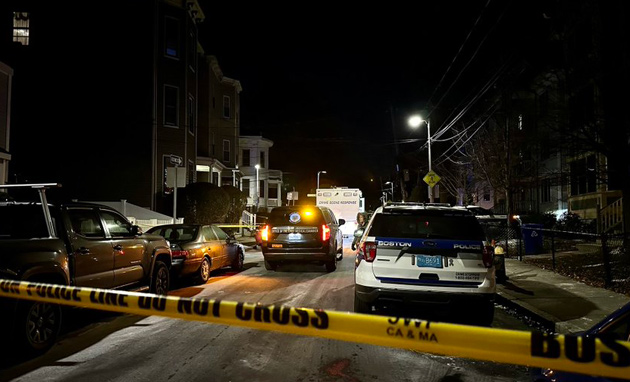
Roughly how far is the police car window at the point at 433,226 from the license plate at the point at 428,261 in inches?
12.8

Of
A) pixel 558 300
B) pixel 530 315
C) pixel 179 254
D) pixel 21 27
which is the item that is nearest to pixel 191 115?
pixel 21 27

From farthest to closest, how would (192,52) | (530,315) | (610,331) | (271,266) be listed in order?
(192,52) → (271,266) → (530,315) → (610,331)

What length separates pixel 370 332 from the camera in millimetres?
2828

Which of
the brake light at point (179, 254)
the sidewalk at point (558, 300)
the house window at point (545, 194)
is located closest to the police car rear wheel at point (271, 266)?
the brake light at point (179, 254)

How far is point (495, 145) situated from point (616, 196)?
18.7 feet

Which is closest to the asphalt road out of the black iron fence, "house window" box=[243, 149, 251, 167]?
the black iron fence

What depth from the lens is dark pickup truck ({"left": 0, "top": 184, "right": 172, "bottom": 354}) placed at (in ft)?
18.9

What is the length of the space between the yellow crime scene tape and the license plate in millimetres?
4205

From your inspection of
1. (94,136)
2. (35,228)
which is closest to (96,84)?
(94,136)

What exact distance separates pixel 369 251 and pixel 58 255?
13.7 ft

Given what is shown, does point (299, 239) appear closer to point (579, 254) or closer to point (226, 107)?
point (579, 254)

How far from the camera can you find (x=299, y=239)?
45.2 feet

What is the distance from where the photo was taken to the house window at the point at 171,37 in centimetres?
2764

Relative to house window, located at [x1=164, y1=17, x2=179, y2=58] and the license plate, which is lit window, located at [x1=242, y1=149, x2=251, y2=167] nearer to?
house window, located at [x1=164, y1=17, x2=179, y2=58]
